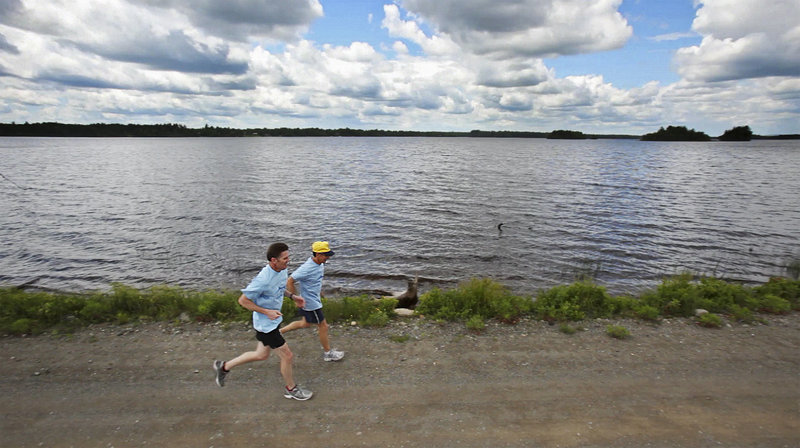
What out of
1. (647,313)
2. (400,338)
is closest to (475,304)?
(400,338)

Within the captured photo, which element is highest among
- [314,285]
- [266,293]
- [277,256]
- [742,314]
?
[277,256]

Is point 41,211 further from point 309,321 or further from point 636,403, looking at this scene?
point 636,403

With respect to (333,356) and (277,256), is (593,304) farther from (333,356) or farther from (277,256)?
(277,256)

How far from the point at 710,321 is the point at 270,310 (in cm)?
870

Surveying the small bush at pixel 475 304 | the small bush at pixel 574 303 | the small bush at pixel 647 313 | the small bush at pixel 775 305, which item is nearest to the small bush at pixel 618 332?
the small bush at pixel 574 303

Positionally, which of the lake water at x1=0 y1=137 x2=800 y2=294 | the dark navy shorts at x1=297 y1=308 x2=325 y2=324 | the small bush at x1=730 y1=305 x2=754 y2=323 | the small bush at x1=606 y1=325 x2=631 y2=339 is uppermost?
the dark navy shorts at x1=297 y1=308 x2=325 y2=324

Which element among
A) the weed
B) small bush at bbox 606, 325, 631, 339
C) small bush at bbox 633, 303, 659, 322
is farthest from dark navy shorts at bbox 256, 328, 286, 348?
small bush at bbox 633, 303, 659, 322

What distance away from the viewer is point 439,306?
9.34 metres

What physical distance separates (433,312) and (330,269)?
28.7 ft

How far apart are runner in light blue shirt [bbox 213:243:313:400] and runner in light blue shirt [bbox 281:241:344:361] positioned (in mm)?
520

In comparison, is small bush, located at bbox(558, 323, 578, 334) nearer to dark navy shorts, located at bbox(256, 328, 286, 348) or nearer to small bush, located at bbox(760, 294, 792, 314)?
small bush, located at bbox(760, 294, 792, 314)

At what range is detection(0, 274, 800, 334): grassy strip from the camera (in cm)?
853

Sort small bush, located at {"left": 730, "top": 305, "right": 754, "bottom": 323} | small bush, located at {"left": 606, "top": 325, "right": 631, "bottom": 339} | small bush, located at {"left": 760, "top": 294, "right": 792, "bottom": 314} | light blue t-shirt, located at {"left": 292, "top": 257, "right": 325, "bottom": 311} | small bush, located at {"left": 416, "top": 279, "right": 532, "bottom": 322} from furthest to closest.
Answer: small bush, located at {"left": 760, "top": 294, "right": 792, "bottom": 314} < small bush, located at {"left": 416, "top": 279, "right": 532, "bottom": 322} < small bush, located at {"left": 730, "top": 305, "right": 754, "bottom": 323} < small bush, located at {"left": 606, "top": 325, "right": 631, "bottom": 339} < light blue t-shirt, located at {"left": 292, "top": 257, "right": 325, "bottom": 311}

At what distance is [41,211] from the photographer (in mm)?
28016
